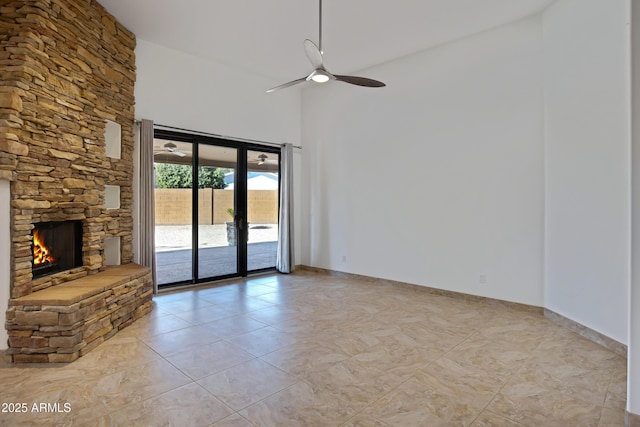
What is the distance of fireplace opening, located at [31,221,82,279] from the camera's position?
11.5 feet

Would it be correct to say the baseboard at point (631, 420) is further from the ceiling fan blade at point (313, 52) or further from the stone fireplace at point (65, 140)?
the stone fireplace at point (65, 140)

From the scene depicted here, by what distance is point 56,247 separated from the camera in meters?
3.76

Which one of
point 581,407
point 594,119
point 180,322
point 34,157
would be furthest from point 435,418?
point 34,157

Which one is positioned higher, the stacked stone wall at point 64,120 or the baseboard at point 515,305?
the stacked stone wall at point 64,120

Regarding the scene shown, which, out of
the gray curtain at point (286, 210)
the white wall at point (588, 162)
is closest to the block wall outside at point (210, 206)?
the gray curtain at point (286, 210)

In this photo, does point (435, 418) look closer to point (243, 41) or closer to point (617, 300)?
point (617, 300)

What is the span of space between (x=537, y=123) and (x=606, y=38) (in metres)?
1.09

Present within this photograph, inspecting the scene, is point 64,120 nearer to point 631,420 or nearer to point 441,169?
point 441,169

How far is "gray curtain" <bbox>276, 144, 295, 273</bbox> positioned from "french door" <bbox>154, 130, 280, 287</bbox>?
227 mm

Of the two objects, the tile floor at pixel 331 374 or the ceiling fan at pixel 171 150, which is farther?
the ceiling fan at pixel 171 150

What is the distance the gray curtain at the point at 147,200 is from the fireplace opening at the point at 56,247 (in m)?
0.92

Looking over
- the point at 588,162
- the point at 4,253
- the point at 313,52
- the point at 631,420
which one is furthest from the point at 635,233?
the point at 4,253

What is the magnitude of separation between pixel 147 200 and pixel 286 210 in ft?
8.36

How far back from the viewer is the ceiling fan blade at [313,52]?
3105 mm
